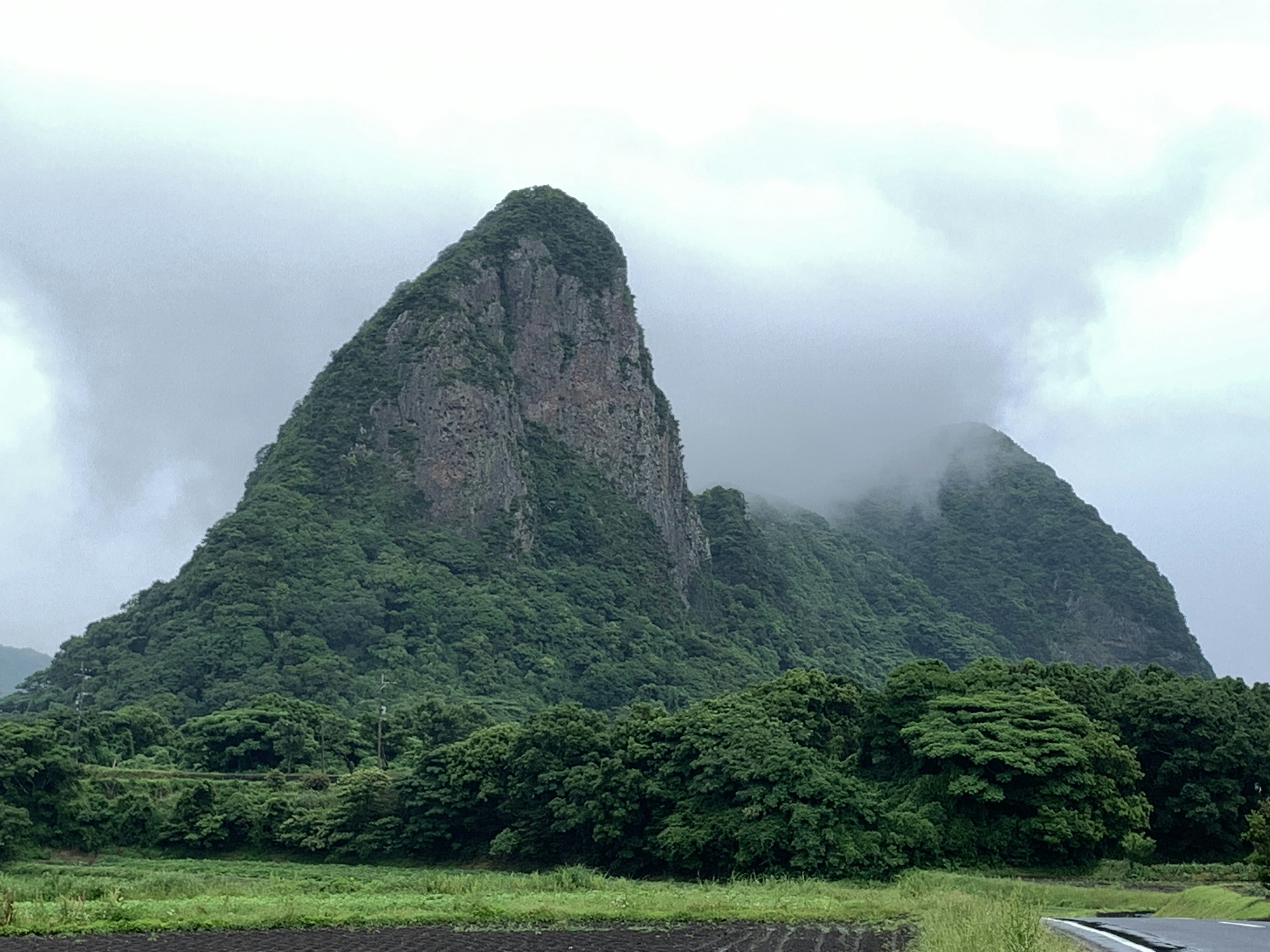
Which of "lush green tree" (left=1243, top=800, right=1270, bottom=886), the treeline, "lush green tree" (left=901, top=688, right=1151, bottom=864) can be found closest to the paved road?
"lush green tree" (left=1243, top=800, right=1270, bottom=886)

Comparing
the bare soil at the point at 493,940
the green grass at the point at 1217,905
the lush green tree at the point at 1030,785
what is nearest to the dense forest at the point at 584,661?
the lush green tree at the point at 1030,785

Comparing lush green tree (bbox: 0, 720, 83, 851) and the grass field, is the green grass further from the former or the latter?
lush green tree (bbox: 0, 720, 83, 851)

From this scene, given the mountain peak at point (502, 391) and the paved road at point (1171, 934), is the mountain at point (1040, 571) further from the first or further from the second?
the paved road at point (1171, 934)

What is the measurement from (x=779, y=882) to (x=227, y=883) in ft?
47.4

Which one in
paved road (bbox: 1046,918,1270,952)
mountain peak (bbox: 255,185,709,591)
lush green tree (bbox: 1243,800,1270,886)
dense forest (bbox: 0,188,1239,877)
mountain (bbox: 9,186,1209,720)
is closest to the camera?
paved road (bbox: 1046,918,1270,952)

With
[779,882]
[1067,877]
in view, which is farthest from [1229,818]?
[779,882]

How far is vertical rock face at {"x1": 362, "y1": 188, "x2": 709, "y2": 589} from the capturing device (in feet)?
368

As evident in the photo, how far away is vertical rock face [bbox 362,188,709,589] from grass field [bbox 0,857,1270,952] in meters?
77.2

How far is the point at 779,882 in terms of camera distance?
1283 inches

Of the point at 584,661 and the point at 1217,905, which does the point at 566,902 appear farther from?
the point at 584,661

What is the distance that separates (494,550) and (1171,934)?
97.5 metres

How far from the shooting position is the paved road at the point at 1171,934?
13.2 meters

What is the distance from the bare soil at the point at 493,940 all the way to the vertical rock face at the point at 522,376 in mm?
91292

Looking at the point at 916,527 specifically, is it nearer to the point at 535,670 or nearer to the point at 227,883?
the point at 535,670
